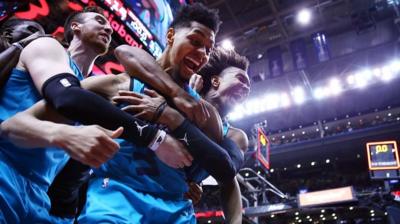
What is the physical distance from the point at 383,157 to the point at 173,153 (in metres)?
13.8

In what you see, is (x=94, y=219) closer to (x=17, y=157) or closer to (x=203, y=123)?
(x=17, y=157)

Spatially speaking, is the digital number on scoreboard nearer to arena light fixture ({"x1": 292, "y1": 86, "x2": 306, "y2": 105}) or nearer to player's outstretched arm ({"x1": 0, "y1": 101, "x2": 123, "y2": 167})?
arena light fixture ({"x1": 292, "y1": 86, "x2": 306, "y2": 105})

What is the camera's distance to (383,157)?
13836mm

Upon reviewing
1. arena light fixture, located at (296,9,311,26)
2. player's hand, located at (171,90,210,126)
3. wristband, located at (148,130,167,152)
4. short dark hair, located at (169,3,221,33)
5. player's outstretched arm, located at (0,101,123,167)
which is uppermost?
arena light fixture, located at (296,9,311,26)

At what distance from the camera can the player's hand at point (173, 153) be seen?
175 cm

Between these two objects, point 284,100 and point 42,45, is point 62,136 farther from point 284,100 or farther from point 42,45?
point 284,100

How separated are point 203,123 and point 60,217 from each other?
91cm

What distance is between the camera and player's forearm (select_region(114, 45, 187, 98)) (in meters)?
2.01

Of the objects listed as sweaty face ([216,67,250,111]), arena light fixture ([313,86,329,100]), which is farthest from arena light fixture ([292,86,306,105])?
sweaty face ([216,67,250,111])

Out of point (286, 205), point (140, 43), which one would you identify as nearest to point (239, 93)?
point (140, 43)

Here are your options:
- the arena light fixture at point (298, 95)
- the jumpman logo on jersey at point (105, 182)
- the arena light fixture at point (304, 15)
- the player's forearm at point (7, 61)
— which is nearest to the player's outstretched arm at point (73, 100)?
the player's forearm at point (7, 61)

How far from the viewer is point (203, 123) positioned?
2.09 metres

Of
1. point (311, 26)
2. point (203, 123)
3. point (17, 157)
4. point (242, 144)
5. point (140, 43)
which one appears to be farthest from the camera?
point (311, 26)

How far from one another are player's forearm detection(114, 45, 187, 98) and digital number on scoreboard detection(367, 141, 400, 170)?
511 inches
